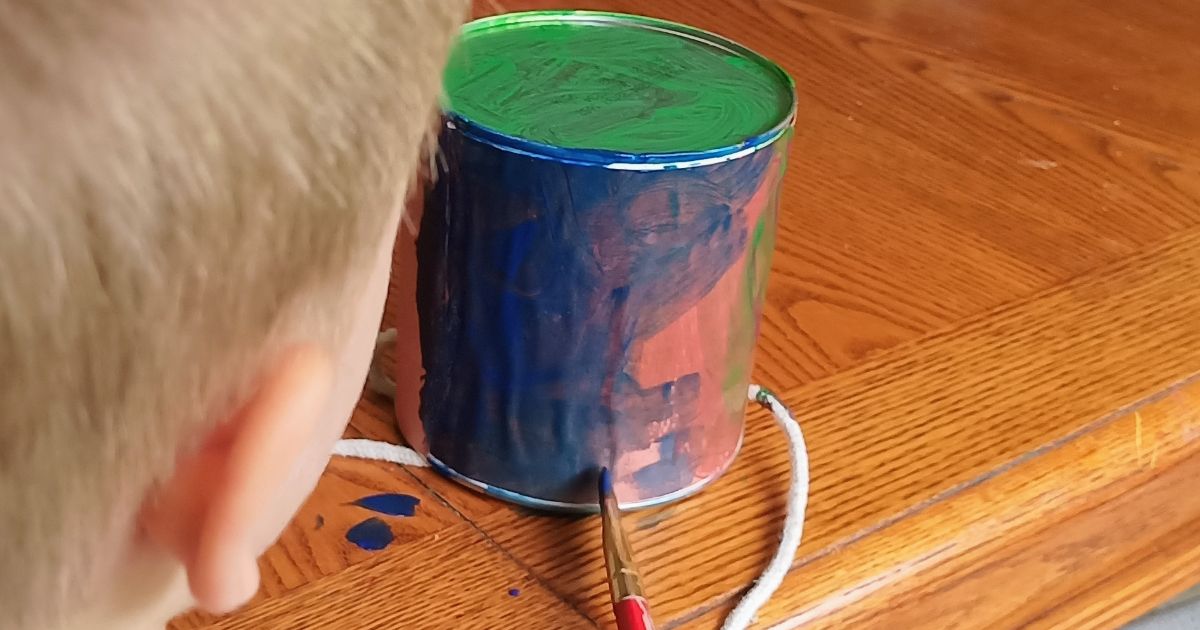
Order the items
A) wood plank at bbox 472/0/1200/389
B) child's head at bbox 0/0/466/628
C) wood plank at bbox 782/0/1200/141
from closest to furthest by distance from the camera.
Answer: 1. child's head at bbox 0/0/466/628
2. wood plank at bbox 472/0/1200/389
3. wood plank at bbox 782/0/1200/141

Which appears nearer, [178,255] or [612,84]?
[178,255]

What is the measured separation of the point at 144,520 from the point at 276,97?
0.12 meters

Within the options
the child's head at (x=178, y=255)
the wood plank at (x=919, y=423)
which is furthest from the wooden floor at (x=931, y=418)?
the child's head at (x=178, y=255)

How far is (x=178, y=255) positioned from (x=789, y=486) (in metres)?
0.27

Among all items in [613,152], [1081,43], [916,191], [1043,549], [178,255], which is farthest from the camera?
[1081,43]

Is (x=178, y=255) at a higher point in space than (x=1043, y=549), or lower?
higher

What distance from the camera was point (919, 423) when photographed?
477 mm

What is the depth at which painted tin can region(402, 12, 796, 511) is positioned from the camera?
0.37m

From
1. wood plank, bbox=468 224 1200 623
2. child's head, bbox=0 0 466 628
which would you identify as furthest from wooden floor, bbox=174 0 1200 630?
child's head, bbox=0 0 466 628

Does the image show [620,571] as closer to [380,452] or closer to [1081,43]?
[380,452]

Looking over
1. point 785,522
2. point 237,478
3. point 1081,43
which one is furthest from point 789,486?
point 1081,43

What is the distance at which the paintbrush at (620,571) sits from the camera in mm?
364

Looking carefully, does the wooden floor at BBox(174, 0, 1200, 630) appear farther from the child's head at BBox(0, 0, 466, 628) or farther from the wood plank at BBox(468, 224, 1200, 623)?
the child's head at BBox(0, 0, 466, 628)

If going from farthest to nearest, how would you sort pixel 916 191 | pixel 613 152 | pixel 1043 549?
1. pixel 916 191
2. pixel 1043 549
3. pixel 613 152
